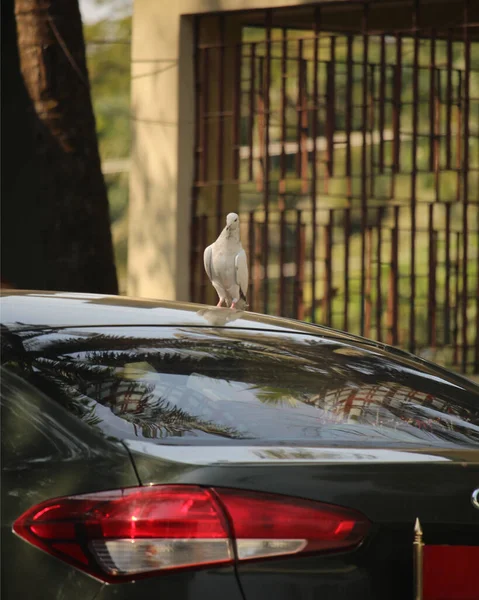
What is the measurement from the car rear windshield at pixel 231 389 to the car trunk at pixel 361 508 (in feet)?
0.38

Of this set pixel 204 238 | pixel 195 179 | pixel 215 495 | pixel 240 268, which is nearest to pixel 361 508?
pixel 215 495

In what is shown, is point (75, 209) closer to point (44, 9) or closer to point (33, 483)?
point (44, 9)

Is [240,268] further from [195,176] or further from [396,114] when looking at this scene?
[195,176]

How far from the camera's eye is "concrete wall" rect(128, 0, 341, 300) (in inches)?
393

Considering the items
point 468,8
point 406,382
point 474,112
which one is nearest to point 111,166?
point 474,112

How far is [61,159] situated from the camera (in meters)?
8.39

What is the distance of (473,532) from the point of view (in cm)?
212

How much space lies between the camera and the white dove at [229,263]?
5.42m

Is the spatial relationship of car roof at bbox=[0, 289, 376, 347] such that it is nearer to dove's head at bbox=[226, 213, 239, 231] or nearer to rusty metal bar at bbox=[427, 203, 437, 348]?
dove's head at bbox=[226, 213, 239, 231]

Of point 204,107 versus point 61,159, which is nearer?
point 61,159

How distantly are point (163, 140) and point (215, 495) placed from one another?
27.1 feet

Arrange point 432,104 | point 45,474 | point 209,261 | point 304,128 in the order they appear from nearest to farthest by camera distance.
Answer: point 45,474 → point 209,261 → point 432,104 → point 304,128

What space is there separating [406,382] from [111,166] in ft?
92.5

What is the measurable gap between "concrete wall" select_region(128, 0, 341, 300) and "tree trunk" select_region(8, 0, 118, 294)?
1.54m
